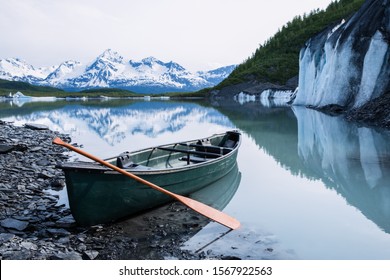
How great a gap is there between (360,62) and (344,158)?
21909 millimetres

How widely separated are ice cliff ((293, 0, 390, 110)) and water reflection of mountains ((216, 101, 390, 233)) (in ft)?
16.0

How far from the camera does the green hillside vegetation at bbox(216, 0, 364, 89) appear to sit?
427 ft

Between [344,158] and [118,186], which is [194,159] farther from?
[344,158]

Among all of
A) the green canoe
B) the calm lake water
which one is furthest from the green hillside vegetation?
the green canoe

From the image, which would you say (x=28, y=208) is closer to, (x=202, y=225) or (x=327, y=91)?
(x=202, y=225)

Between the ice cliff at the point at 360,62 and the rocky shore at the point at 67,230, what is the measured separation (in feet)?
88.0

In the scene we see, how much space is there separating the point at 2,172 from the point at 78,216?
18.6 feet

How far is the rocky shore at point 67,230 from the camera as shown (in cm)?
738

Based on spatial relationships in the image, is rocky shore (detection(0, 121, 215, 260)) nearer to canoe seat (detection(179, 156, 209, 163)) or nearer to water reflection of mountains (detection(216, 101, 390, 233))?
canoe seat (detection(179, 156, 209, 163))

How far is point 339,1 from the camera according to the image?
16525cm

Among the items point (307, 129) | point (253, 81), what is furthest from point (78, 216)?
point (253, 81)

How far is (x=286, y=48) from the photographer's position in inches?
5891

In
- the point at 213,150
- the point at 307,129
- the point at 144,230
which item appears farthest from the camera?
the point at 307,129

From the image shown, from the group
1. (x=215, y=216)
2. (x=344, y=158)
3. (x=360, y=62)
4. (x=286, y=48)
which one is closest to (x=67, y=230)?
(x=215, y=216)
